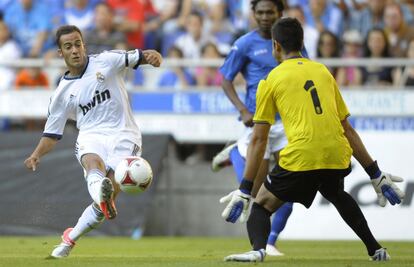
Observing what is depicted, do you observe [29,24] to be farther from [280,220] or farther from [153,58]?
[153,58]

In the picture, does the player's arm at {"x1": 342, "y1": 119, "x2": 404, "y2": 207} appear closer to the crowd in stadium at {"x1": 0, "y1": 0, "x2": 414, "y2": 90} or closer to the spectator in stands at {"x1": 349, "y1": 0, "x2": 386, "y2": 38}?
the crowd in stadium at {"x1": 0, "y1": 0, "x2": 414, "y2": 90}

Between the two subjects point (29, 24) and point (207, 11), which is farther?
point (29, 24)

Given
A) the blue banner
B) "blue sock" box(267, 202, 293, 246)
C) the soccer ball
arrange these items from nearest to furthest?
1. the soccer ball
2. "blue sock" box(267, 202, 293, 246)
3. the blue banner

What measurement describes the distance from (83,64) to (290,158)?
254cm

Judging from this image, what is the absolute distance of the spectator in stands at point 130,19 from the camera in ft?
60.1

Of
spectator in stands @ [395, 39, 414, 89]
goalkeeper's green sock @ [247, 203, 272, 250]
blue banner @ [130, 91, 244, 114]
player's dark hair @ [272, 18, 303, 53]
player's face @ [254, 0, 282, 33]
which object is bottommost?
blue banner @ [130, 91, 244, 114]

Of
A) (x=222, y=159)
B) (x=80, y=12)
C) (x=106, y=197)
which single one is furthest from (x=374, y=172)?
(x=80, y=12)

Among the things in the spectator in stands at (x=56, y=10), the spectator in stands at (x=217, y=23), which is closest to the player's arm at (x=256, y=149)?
the spectator in stands at (x=217, y=23)

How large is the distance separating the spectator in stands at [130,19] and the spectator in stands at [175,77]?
87 cm

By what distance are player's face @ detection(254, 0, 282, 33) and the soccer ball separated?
2652mm

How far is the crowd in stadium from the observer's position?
17016 millimetres

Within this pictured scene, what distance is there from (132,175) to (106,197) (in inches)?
14.6

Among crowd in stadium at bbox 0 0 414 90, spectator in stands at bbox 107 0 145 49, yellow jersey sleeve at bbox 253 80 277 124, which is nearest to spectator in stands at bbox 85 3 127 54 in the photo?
Result: crowd in stadium at bbox 0 0 414 90

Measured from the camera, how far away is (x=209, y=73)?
17.6 m
